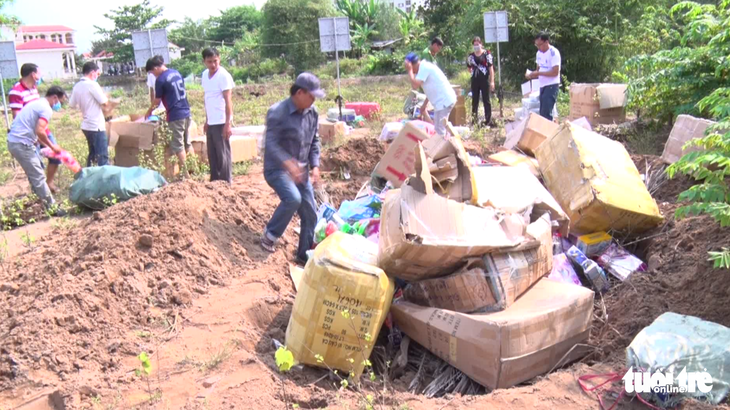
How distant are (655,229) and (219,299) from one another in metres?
3.47

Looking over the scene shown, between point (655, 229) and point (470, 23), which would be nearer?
point (655, 229)

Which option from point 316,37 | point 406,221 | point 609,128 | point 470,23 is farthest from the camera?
point 316,37

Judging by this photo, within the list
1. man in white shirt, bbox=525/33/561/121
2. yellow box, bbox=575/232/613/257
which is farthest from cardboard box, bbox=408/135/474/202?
man in white shirt, bbox=525/33/561/121

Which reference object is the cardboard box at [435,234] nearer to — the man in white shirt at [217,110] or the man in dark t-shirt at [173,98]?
the man in white shirt at [217,110]

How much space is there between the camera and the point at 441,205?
3684 millimetres

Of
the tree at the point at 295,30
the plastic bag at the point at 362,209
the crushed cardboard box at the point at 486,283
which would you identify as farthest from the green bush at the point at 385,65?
the crushed cardboard box at the point at 486,283

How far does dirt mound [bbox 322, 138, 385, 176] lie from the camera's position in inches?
303

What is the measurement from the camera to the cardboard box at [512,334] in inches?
128

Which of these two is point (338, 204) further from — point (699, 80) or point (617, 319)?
point (699, 80)

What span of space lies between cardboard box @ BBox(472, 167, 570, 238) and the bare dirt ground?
2.43 ft

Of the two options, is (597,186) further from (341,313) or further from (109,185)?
(109,185)

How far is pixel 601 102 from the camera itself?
30.6ft

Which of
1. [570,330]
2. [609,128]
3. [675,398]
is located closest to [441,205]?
[570,330]

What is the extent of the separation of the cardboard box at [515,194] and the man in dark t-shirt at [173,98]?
13.4 ft
